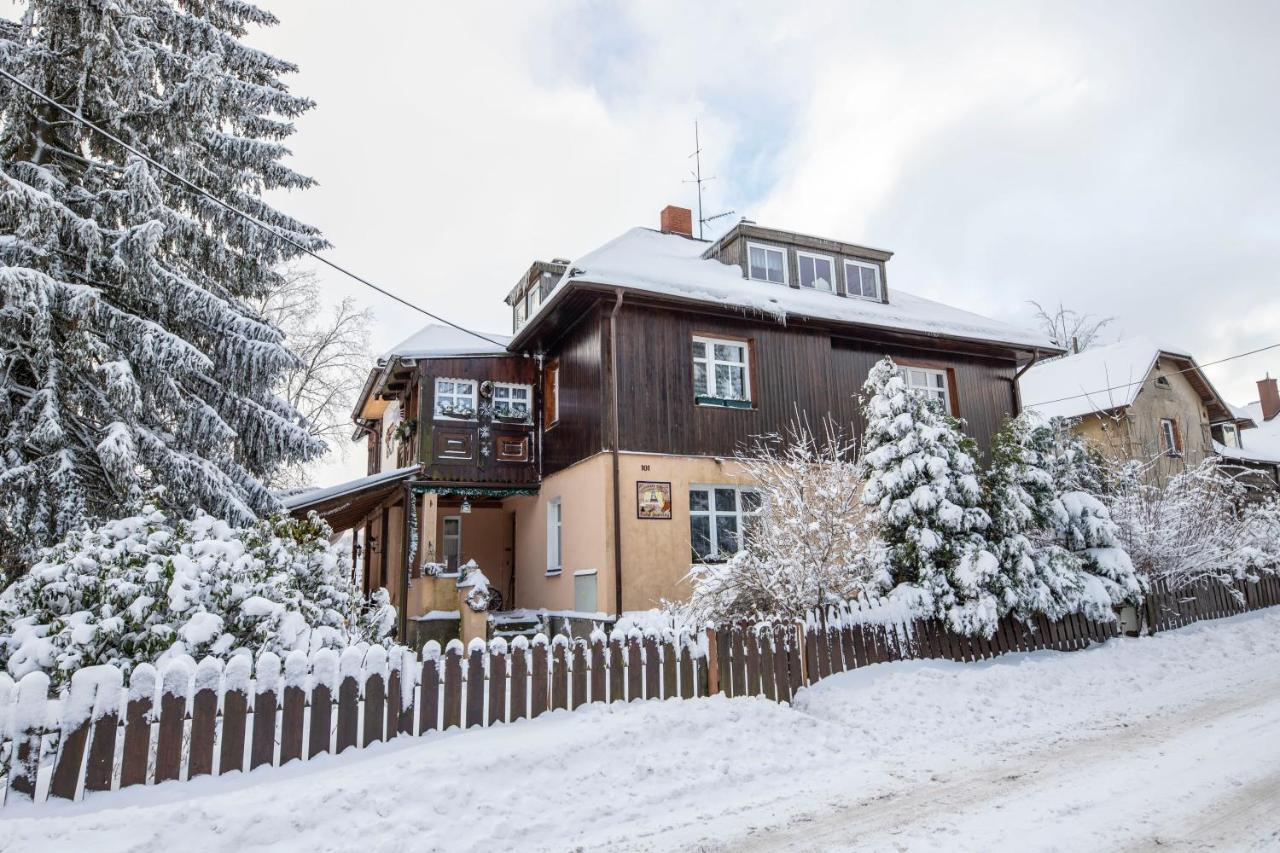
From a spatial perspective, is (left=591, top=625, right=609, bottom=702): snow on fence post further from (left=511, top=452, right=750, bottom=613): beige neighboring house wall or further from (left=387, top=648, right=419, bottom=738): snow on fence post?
(left=511, top=452, right=750, bottom=613): beige neighboring house wall

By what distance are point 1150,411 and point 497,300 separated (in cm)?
2192

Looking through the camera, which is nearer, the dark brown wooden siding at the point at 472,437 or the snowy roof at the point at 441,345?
the dark brown wooden siding at the point at 472,437

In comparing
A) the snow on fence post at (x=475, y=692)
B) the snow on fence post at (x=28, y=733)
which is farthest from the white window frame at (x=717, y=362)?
the snow on fence post at (x=28, y=733)

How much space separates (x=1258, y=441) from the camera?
34.8 metres

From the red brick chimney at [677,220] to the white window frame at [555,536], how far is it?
8645 mm

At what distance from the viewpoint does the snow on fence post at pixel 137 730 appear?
4586 mm

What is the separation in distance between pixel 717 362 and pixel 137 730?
1148 cm

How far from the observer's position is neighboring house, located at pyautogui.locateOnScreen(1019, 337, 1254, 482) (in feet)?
77.9

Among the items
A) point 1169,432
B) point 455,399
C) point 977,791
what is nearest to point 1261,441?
point 1169,432

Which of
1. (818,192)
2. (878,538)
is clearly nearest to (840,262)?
(818,192)

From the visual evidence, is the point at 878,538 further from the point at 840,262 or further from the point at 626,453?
the point at 840,262

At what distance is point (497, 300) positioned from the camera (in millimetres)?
24344

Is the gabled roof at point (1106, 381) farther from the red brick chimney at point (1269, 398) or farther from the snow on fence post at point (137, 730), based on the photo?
the snow on fence post at point (137, 730)

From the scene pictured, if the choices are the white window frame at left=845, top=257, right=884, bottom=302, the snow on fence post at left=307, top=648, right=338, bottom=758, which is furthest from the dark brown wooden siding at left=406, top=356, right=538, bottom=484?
the snow on fence post at left=307, top=648, right=338, bottom=758
